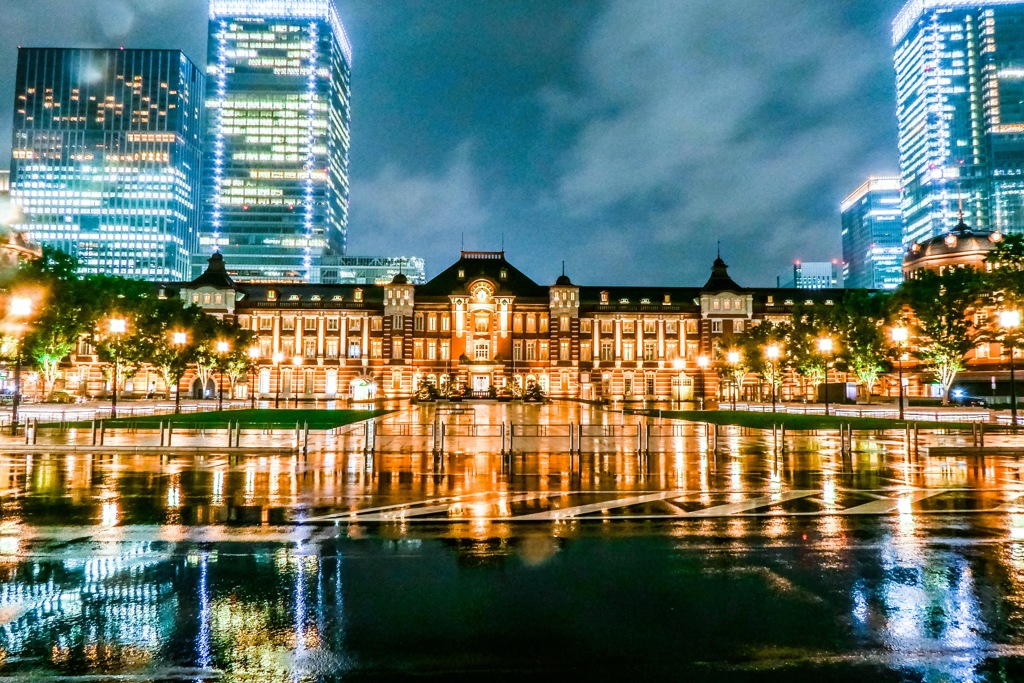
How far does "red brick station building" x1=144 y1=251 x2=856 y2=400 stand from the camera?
84500 millimetres

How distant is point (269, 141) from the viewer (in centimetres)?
16638

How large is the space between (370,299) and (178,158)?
116874mm

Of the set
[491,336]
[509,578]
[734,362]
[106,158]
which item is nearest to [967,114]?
[734,362]

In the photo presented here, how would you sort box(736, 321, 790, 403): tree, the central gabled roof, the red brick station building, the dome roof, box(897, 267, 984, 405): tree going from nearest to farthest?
box(897, 267, 984, 405): tree → box(736, 321, 790, 403): tree → the dome roof → the red brick station building → the central gabled roof

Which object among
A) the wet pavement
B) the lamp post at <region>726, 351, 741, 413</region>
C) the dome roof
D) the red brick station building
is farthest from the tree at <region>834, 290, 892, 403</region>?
the wet pavement

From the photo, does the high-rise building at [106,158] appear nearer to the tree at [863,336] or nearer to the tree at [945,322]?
the tree at [863,336]

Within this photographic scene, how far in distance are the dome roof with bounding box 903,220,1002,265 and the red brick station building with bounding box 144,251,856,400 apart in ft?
45.8

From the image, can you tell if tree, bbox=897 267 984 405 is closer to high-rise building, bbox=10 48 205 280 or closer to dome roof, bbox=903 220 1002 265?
dome roof, bbox=903 220 1002 265

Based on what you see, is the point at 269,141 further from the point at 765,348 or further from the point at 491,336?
the point at 765,348

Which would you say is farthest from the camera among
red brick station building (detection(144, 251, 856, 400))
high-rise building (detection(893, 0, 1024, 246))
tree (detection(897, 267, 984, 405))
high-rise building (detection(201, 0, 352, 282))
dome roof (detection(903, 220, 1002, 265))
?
high-rise building (detection(201, 0, 352, 282))

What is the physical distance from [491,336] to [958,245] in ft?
217

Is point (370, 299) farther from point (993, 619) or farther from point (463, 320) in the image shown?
point (993, 619)

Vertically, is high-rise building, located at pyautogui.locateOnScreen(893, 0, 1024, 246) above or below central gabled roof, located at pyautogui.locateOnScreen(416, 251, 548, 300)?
above

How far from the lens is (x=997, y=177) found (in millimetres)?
157875
